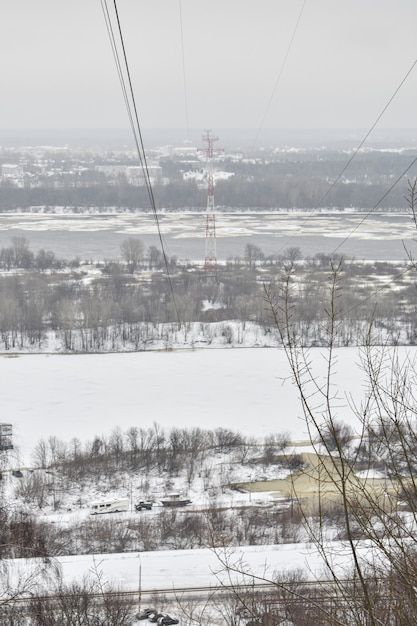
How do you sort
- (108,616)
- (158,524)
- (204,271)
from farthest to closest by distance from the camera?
(204,271) < (158,524) < (108,616)

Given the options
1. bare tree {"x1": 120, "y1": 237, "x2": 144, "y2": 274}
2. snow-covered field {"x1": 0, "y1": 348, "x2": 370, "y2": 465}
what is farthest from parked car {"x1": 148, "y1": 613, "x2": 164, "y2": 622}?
bare tree {"x1": 120, "y1": 237, "x2": 144, "y2": 274}

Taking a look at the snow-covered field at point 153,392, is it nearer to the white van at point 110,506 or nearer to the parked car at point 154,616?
the white van at point 110,506

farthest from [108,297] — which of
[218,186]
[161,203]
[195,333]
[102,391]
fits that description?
[218,186]

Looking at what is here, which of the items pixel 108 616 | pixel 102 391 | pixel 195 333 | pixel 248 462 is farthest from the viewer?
pixel 195 333

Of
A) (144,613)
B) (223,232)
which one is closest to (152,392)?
(144,613)

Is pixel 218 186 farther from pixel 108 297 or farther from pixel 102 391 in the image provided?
pixel 102 391

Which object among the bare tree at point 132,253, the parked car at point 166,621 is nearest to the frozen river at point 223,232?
the bare tree at point 132,253

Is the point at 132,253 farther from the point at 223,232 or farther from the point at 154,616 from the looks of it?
the point at 154,616
